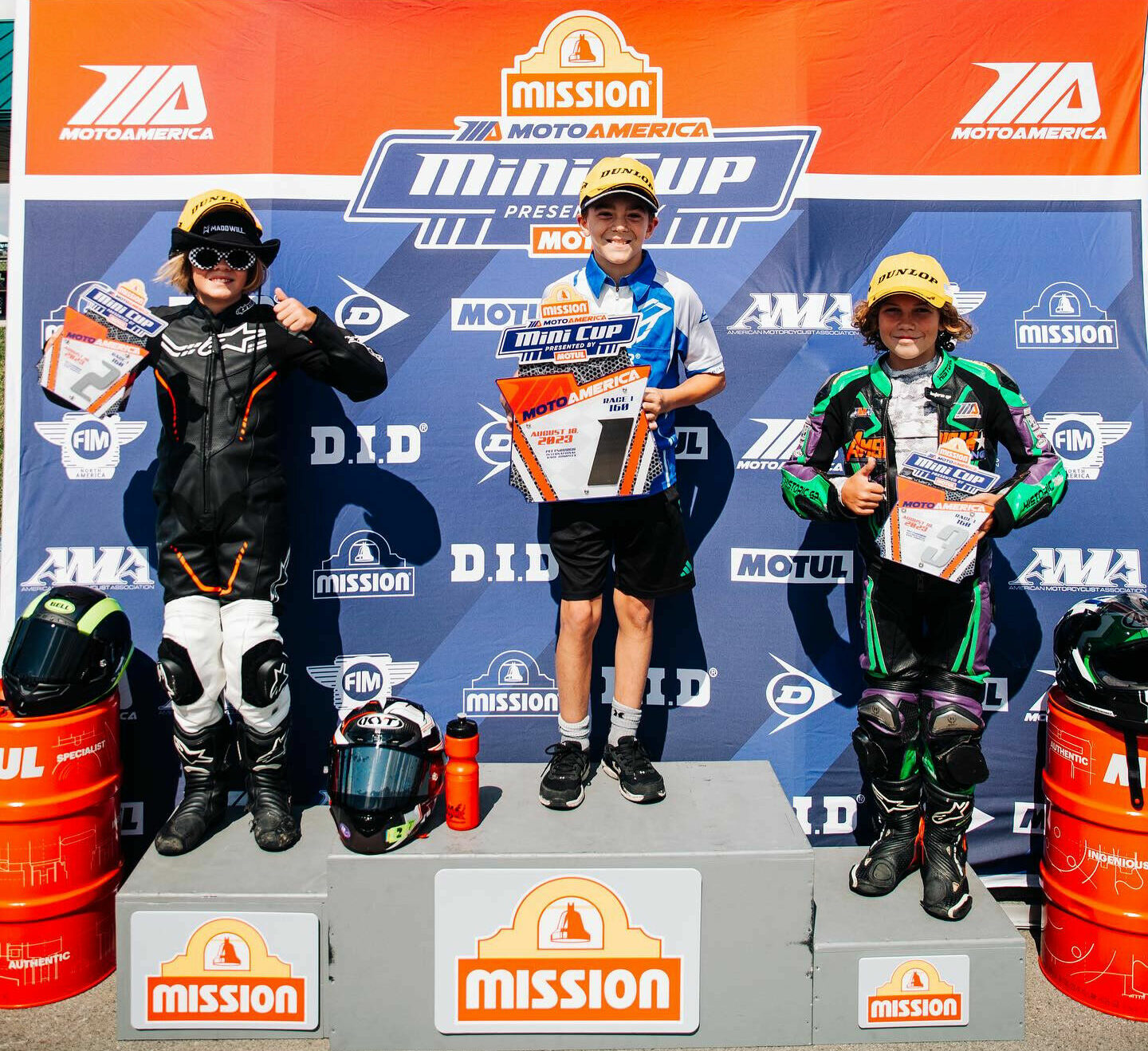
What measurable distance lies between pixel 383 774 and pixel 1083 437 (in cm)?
270

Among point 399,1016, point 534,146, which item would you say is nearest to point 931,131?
point 534,146

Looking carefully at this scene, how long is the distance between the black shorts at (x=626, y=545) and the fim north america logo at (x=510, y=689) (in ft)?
1.88

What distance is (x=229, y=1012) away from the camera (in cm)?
274

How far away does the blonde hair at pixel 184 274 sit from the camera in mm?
3078

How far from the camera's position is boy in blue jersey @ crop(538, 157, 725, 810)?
298 centimetres

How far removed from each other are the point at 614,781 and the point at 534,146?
7.32 ft

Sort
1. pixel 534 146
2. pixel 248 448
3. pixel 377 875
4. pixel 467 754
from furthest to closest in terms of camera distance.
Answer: pixel 534 146 < pixel 248 448 < pixel 467 754 < pixel 377 875

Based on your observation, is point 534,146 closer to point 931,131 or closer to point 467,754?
point 931,131

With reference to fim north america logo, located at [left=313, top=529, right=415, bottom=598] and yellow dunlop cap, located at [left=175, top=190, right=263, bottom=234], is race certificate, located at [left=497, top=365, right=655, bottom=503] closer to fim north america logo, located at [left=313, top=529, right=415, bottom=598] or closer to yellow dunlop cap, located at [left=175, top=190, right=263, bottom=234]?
fim north america logo, located at [left=313, top=529, right=415, bottom=598]

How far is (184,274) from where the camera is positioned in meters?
3.09

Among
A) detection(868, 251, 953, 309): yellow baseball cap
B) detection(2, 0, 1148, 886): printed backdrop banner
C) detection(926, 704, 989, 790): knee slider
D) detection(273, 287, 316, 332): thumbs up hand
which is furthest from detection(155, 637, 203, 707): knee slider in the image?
detection(868, 251, 953, 309): yellow baseball cap

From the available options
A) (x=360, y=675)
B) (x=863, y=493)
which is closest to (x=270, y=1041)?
(x=360, y=675)

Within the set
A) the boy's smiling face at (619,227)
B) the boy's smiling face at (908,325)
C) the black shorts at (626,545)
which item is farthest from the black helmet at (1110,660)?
the boy's smiling face at (619,227)

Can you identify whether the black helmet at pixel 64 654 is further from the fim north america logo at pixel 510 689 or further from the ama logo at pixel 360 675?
the fim north america logo at pixel 510 689
